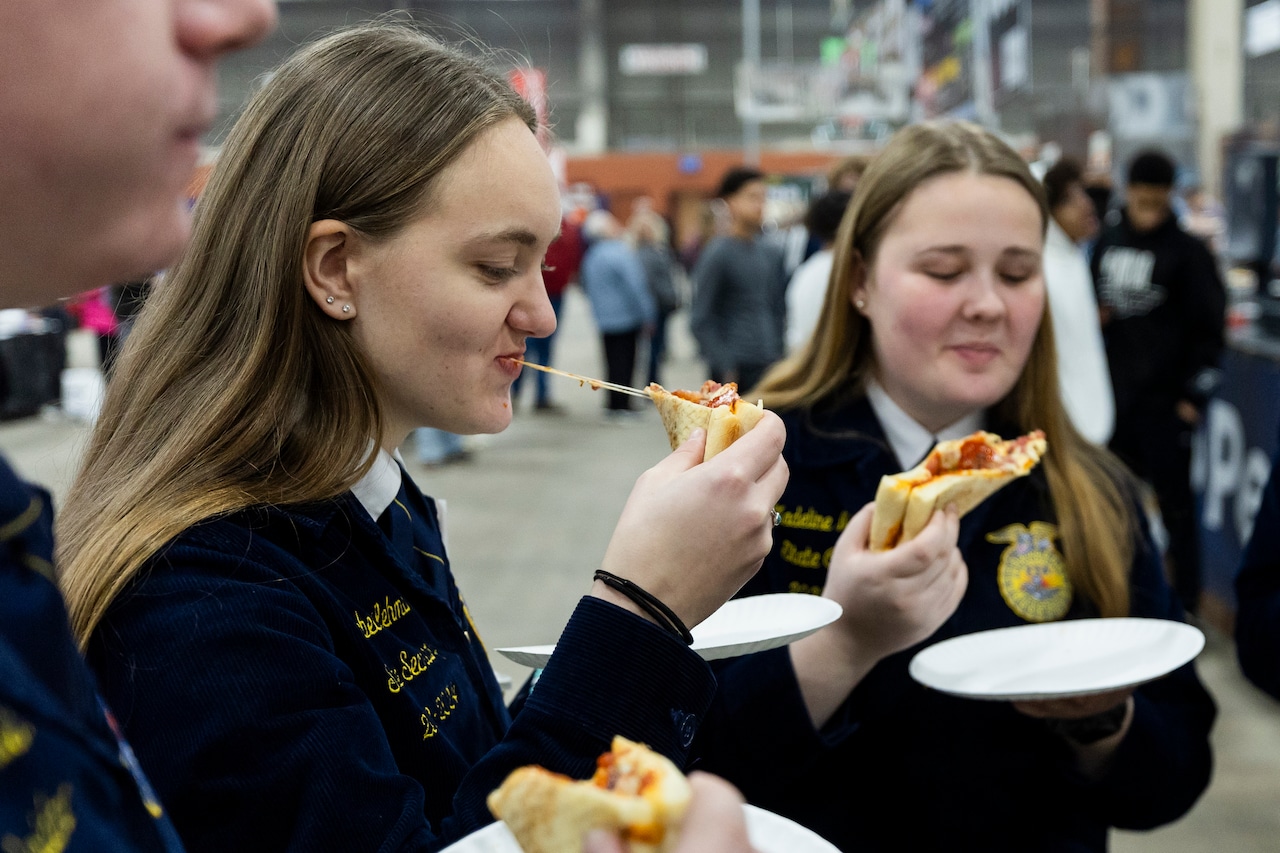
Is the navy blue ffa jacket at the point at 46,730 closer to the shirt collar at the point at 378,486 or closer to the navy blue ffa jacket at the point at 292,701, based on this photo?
the navy blue ffa jacket at the point at 292,701

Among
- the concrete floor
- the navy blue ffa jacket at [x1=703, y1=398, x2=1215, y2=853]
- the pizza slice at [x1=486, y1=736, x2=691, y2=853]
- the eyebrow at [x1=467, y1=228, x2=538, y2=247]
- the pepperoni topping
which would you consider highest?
the eyebrow at [x1=467, y1=228, x2=538, y2=247]

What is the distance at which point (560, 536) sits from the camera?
6.89m

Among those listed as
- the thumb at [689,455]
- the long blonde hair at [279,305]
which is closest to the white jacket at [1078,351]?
the thumb at [689,455]

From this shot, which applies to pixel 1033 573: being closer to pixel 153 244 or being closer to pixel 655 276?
pixel 153 244

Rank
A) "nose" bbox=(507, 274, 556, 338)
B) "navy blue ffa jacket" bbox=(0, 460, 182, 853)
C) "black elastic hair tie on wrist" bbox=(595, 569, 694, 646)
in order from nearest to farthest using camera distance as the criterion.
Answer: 1. "navy blue ffa jacket" bbox=(0, 460, 182, 853)
2. "black elastic hair tie on wrist" bbox=(595, 569, 694, 646)
3. "nose" bbox=(507, 274, 556, 338)

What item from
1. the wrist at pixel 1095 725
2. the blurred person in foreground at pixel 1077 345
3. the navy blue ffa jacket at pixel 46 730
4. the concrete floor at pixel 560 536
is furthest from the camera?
the blurred person in foreground at pixel 1077 345

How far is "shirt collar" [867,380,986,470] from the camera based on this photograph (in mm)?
1972

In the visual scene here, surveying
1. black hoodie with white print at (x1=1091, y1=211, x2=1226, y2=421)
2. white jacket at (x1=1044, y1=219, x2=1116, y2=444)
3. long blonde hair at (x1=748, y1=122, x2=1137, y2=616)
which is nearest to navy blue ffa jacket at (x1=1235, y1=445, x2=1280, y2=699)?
long blonde hair at (x1=748, y1=122, x2=1137, y2=616)

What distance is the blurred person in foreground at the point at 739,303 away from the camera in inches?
320

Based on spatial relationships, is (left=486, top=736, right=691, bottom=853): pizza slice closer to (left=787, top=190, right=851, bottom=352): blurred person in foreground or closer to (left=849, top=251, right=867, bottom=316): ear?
(left=849, top=251, right=867, bottom=316): ear

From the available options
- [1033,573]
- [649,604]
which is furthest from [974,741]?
[649,604]

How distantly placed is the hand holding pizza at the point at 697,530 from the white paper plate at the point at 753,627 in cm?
7

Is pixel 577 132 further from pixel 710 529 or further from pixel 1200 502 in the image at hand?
pixel 710 529

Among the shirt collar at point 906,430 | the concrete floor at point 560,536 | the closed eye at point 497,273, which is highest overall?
the closed eye at point 497,273
